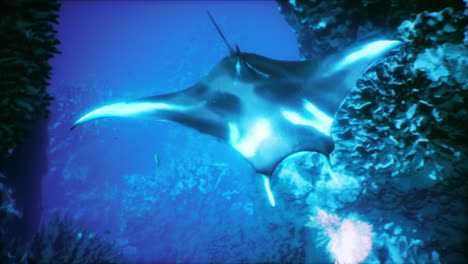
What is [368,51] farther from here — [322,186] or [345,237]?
[345,237]

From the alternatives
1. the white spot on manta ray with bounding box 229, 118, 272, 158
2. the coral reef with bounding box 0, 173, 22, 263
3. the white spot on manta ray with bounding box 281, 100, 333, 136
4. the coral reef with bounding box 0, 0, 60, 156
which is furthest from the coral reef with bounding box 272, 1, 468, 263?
the coral reef with bounding box 0, 173, 22, 263

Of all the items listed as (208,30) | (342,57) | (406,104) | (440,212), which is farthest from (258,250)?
(208,30)

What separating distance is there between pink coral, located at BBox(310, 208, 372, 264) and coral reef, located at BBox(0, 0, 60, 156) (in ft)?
16.4

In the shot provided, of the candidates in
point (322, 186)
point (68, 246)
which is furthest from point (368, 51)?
point (68, 246)

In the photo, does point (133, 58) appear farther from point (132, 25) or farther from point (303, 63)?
point (303, 63)

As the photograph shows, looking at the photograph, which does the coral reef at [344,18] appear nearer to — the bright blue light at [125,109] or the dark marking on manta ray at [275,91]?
the dark marking on manta ray at [275,91]

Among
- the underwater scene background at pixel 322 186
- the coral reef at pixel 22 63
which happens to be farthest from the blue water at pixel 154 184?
the coral reef at pixel 22 63

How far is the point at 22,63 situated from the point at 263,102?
106 inches

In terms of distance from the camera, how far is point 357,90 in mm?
3227

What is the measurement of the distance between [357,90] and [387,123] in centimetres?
69

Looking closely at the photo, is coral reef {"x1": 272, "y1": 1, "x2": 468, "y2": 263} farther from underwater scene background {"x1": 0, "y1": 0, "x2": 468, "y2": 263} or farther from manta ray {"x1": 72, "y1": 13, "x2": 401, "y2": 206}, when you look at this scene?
manta ray {"x1": 72, "y1": 13, "x2": 401, "y2": 206}

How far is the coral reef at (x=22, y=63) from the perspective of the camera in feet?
6.77

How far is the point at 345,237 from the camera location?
3836 millimetres

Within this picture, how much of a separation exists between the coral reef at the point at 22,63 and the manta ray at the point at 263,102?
91 cm
